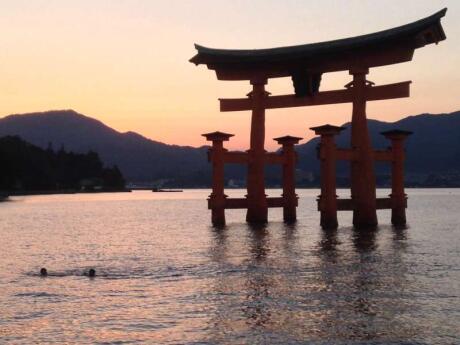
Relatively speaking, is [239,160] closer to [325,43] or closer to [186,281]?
[325,43]

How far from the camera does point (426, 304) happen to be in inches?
562

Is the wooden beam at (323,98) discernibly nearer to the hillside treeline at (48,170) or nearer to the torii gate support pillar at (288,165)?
the torii gate support pillar at (288,165)

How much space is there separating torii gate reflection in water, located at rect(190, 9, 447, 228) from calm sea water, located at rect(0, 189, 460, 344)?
403cm

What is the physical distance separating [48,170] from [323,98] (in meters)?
118

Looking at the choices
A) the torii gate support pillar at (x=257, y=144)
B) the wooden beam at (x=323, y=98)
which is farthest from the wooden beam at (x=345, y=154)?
the torii gate support pillar at (x=257, y=144)

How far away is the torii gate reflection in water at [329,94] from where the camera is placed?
31484 millimetres

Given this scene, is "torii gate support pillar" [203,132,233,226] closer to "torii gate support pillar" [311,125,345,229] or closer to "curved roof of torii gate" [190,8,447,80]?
"curved roof of torii gate" [190,8,447,80]

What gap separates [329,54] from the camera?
110 ft

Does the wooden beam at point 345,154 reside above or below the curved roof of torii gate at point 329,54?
below

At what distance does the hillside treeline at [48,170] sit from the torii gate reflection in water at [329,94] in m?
75.2

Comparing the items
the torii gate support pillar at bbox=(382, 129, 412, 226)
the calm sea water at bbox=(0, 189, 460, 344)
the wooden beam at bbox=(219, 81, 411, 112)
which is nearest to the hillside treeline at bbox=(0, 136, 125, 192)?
the wooden beam at bbox=(219, 81, 411, 112)

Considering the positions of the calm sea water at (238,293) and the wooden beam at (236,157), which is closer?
the calm sea water at (238,293)

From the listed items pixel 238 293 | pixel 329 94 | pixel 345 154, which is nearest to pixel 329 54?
pixel 329 94

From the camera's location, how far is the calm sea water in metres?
11.8
